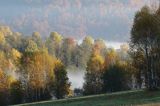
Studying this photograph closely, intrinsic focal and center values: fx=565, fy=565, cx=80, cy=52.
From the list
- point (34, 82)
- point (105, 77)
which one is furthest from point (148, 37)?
point (34, 82)

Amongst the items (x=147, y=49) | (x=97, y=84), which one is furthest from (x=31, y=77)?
(x=147, y=49)

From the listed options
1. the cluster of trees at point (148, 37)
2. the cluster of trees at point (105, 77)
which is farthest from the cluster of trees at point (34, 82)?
the cluster of trees at point (148, 37)

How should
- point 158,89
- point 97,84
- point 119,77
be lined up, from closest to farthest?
point 158,89, point 119,77, point 97,84

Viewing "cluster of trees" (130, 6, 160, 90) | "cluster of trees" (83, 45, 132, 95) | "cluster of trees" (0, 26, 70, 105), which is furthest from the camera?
"cluster of trees" (83, 45, 132, 95)

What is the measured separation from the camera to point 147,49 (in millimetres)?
76938

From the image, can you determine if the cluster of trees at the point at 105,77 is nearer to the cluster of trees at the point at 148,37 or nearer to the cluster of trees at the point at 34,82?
the cluster of trees at the point at 34,82

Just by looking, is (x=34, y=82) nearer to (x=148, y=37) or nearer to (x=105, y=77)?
(x=105, y=77)

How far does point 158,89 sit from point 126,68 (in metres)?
44.9

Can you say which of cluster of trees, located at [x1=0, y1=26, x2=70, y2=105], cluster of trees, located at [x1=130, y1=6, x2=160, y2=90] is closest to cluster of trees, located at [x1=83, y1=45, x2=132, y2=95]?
cluster of trees, located at [x1=0, y1=26, x2=70, y2=105]

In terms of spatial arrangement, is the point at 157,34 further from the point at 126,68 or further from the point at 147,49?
the point at 126,68

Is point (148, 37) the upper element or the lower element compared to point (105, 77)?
upper

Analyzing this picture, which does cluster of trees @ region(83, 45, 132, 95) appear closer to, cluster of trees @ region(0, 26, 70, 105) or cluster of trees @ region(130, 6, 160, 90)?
cluster of trees @ region(0, 26, 70, 105)

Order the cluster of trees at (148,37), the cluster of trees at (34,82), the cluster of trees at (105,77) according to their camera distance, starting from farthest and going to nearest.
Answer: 1. the cluster of trees at (105,77)
2. the cluster of trees at (34,82)
3. the cluster of trees at (148,37)

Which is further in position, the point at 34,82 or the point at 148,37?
the point at 34,82
